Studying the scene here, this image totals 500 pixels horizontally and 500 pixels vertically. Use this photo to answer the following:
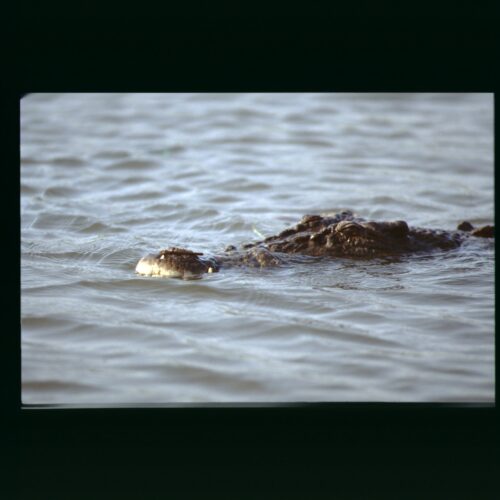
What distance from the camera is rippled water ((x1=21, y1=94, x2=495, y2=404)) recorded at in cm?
468

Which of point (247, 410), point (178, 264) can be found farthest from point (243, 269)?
point (247, 410)

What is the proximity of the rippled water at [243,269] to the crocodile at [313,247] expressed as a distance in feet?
0.26

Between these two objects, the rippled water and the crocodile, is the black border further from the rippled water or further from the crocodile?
the crocodile

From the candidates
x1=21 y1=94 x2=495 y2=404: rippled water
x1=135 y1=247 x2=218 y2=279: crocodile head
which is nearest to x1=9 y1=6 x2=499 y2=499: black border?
x1=21 y1=94 x2=495 y2=404: rippled water

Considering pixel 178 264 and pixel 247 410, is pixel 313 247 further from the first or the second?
pixel 247 410

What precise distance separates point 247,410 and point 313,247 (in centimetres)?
127

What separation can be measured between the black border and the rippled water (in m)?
0.17

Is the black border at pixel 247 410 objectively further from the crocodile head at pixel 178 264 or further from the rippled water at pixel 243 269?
the crocodile head at pixel 178 264

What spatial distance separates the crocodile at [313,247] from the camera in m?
5.39
